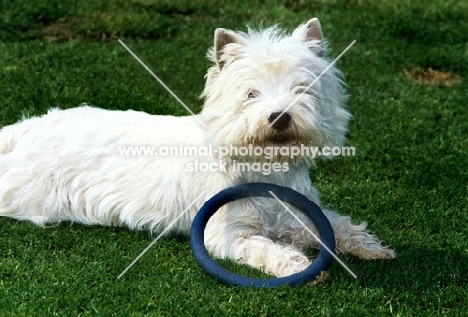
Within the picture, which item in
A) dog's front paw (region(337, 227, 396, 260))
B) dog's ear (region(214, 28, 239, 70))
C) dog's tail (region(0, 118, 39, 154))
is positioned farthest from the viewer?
dog's tail (region(0, 118, 39, 154))

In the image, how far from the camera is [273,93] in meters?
5.08

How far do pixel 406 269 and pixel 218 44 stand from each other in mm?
1846

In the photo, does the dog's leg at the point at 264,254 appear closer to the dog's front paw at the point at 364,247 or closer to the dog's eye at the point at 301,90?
the dog's front paw at the point at 364,247

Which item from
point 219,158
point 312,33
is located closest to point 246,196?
point 219,158

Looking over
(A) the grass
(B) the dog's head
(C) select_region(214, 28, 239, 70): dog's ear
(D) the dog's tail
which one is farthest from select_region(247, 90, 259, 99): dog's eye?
(D) the dog's tail

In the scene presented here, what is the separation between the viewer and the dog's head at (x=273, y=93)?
496 centimetres

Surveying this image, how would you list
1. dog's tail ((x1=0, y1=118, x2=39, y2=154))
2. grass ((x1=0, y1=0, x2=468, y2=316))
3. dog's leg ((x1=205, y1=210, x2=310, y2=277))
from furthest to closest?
1. dog's tail ((x1=0, y1=118, x2=39, y2=154))
2. dog's leg ((x1=205, y1=210, x2=310, y2=277))
3. grass ((x1=0, y1=0, x2=468, y2=316))

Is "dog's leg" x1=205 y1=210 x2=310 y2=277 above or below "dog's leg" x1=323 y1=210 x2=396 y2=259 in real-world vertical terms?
above

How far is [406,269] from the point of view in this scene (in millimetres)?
5223

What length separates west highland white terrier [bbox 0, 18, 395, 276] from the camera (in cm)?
510

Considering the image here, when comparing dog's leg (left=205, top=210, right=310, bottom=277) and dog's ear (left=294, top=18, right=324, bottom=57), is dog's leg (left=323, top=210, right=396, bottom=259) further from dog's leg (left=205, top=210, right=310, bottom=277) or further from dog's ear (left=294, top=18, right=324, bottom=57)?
dog's ear (left=294, top=18, right=324, bottom=57)

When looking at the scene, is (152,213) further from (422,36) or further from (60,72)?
(422,36)

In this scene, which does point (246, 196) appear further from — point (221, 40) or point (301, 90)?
point (221, 40)

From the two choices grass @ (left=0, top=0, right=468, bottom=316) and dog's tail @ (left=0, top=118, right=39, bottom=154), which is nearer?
grass @ (left=0, top=0, right=468, bottom=316)
